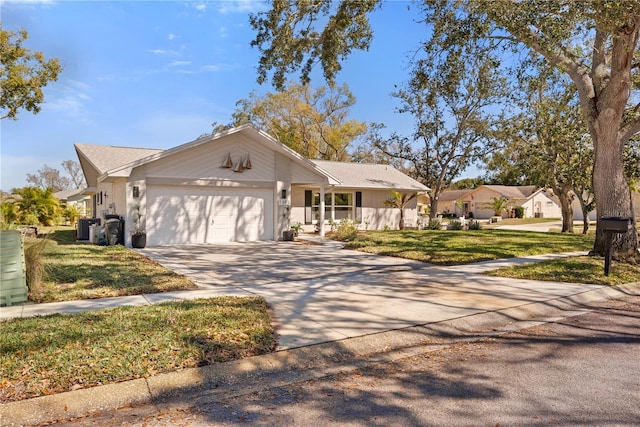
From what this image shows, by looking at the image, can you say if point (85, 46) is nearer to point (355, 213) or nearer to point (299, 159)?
point (299, 159)

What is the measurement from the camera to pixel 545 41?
9.66m

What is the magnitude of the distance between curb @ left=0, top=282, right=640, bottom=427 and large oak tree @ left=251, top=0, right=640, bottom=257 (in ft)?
20.3

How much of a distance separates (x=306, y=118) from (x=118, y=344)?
121 ft

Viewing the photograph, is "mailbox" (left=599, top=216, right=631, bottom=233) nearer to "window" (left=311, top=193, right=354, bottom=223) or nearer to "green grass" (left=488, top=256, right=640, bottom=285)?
"green grass" (left=488, top=256, right=640, bottom=285)

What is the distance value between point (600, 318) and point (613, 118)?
21.9 feet

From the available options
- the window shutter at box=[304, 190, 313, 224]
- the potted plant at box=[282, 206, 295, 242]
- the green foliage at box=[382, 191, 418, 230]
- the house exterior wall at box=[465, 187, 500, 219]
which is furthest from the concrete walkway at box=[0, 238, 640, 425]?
the house exterior wall at box=[465, 187, 500, 219]

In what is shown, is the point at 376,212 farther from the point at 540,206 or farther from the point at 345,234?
the point at 540,206

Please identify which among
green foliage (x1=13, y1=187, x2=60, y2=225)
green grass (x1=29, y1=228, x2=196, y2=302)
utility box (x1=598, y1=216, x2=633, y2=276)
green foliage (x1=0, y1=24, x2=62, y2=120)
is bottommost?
green grass (x1=29, y1=228, x2=196, y2=302)

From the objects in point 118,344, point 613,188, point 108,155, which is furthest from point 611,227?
point 108,155

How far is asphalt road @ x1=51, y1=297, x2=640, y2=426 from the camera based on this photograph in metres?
3.31

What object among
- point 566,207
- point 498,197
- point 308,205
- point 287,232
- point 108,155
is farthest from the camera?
point 498,197

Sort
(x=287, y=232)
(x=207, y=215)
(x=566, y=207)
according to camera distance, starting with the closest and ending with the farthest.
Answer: (x=207, y=215) → (x=287, y=232) → (x=566, y=207)

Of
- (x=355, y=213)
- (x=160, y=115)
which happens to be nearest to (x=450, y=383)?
(x=160, y=115)

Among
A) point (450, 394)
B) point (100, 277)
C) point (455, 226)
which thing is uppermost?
point (455, 226)
